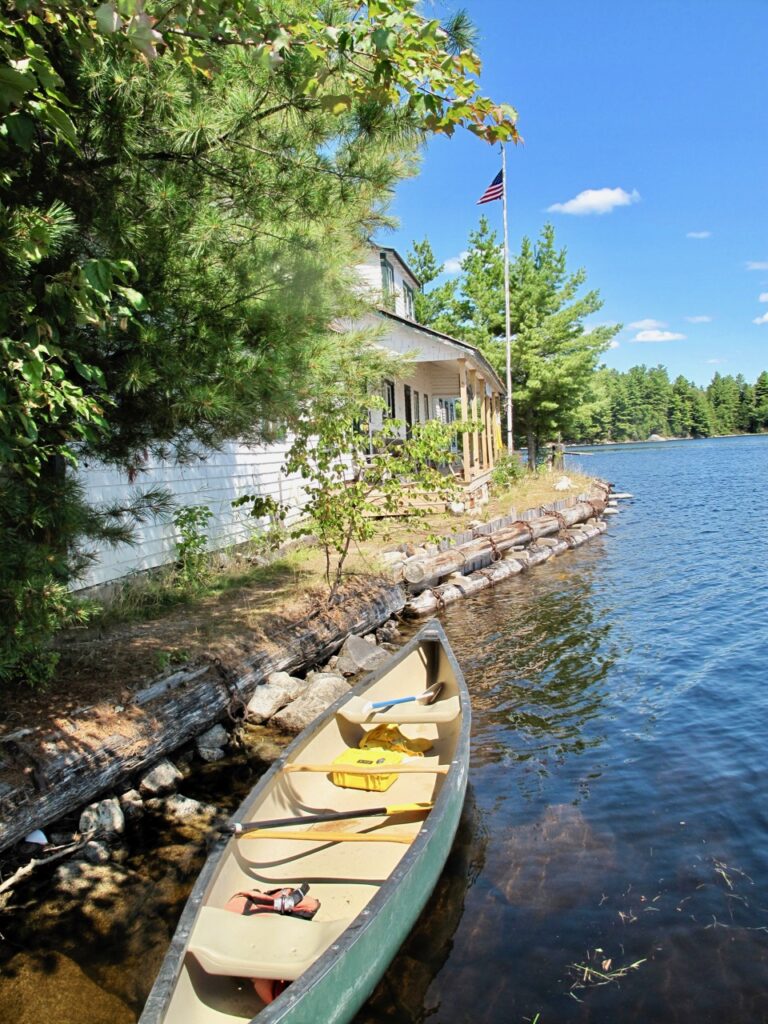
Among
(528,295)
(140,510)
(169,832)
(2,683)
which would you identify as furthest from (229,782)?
(528,295)

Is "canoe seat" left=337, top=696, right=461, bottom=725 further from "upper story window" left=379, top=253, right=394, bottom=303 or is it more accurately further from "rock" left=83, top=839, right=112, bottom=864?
"upper story window" left=379, top=253, right=394, bottom=303

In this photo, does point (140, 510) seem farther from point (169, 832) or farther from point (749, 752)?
point (749, 752)

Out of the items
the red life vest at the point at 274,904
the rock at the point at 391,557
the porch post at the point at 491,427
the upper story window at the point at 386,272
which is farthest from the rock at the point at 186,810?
the porch post at the point at 491,427

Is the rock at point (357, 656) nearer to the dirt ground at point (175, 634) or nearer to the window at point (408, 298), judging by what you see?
the dirt ground at point (175, 634)

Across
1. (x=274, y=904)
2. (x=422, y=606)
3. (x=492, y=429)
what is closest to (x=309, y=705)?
(x=274, y=904)

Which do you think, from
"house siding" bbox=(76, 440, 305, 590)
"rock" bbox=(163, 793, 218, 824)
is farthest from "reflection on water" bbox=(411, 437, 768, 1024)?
"house siding" bbox=(76, 440, 305, 590)

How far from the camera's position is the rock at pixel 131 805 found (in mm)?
5683

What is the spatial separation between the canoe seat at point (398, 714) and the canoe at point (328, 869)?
0.01 metres

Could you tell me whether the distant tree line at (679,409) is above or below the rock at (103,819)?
above

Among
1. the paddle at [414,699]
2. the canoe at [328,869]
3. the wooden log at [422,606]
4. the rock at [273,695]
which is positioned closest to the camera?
the canoe at [328,869]

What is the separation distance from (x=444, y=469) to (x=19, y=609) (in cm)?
2046

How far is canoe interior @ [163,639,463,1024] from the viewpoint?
10.3 ft

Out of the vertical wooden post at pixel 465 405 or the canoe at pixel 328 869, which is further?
the vertical wooden post at pixel 465 405

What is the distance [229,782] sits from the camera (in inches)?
252
